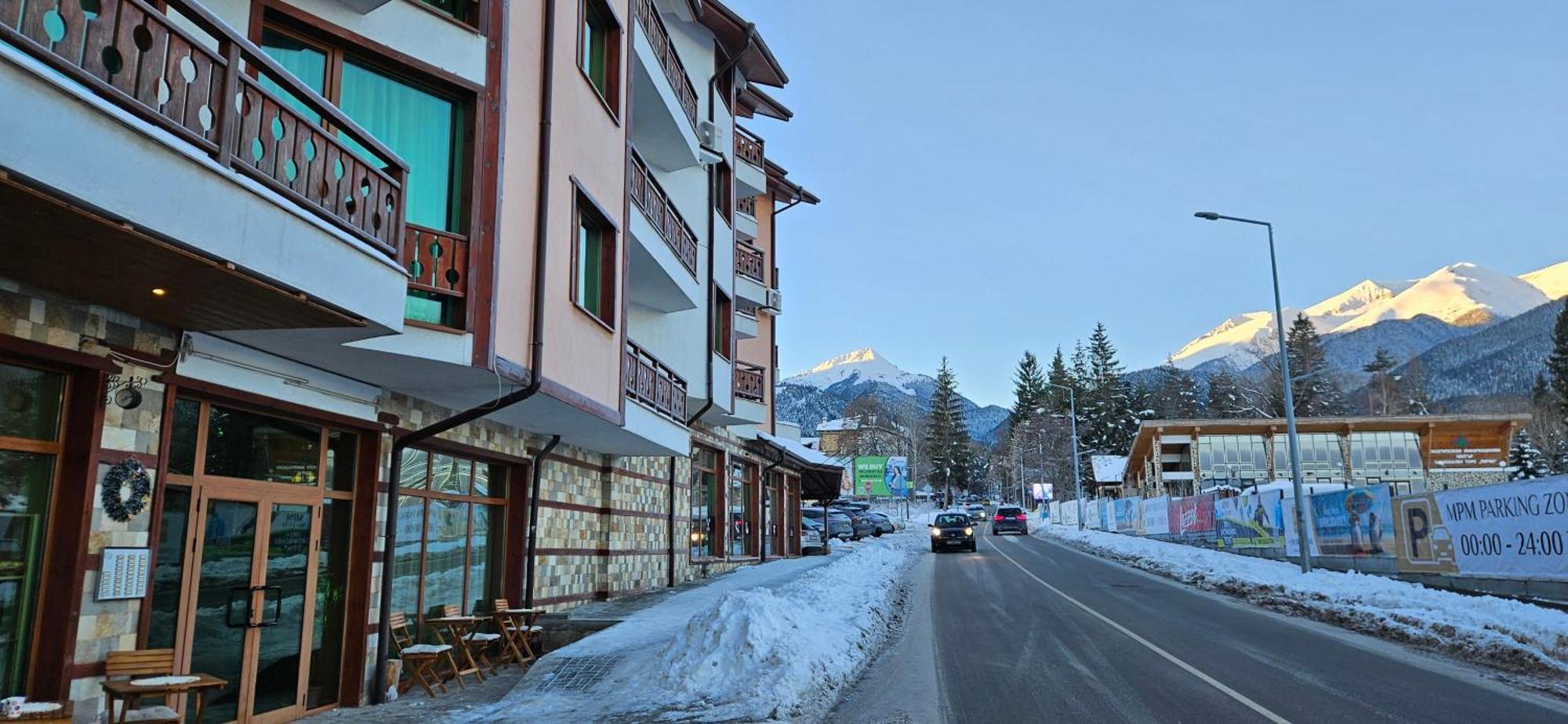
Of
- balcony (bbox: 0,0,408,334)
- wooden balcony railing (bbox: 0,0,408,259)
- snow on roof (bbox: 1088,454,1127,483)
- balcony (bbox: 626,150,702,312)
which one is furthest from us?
snow on roof (bbox: 1088,454,1127,483)

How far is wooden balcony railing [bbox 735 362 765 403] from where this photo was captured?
25.2 m

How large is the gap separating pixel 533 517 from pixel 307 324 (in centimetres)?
725

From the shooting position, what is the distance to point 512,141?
10.2 metres

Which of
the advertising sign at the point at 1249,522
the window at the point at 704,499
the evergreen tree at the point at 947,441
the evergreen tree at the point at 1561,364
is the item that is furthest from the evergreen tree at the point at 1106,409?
the window at the point at 704,499

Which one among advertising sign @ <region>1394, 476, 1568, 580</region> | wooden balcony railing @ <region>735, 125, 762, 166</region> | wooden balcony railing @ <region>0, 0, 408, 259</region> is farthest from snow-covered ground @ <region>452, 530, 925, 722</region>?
wooden balcony railing @ <region>735, 125, 762, 166</region>

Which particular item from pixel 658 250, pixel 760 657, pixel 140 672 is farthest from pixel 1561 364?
pixel 140 672

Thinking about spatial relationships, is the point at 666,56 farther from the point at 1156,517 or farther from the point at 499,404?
the point at 1156,517

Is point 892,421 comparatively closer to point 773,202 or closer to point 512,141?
point 773,202

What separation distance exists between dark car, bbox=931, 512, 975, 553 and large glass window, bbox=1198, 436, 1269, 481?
25638mm

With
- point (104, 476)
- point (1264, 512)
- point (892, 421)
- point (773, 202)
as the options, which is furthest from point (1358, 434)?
point (892, 421)

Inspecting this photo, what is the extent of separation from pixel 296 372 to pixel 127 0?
4.17 metres

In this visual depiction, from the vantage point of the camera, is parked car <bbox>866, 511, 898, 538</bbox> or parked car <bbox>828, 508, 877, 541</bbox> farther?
parked car <bbox>866, 511, 898, 538</bbox>

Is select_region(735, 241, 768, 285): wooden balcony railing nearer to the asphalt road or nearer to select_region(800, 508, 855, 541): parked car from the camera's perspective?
the asphalt road

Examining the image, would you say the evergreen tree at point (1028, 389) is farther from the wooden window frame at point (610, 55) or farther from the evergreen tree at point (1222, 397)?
the wooden window frame at point (610, 55)
